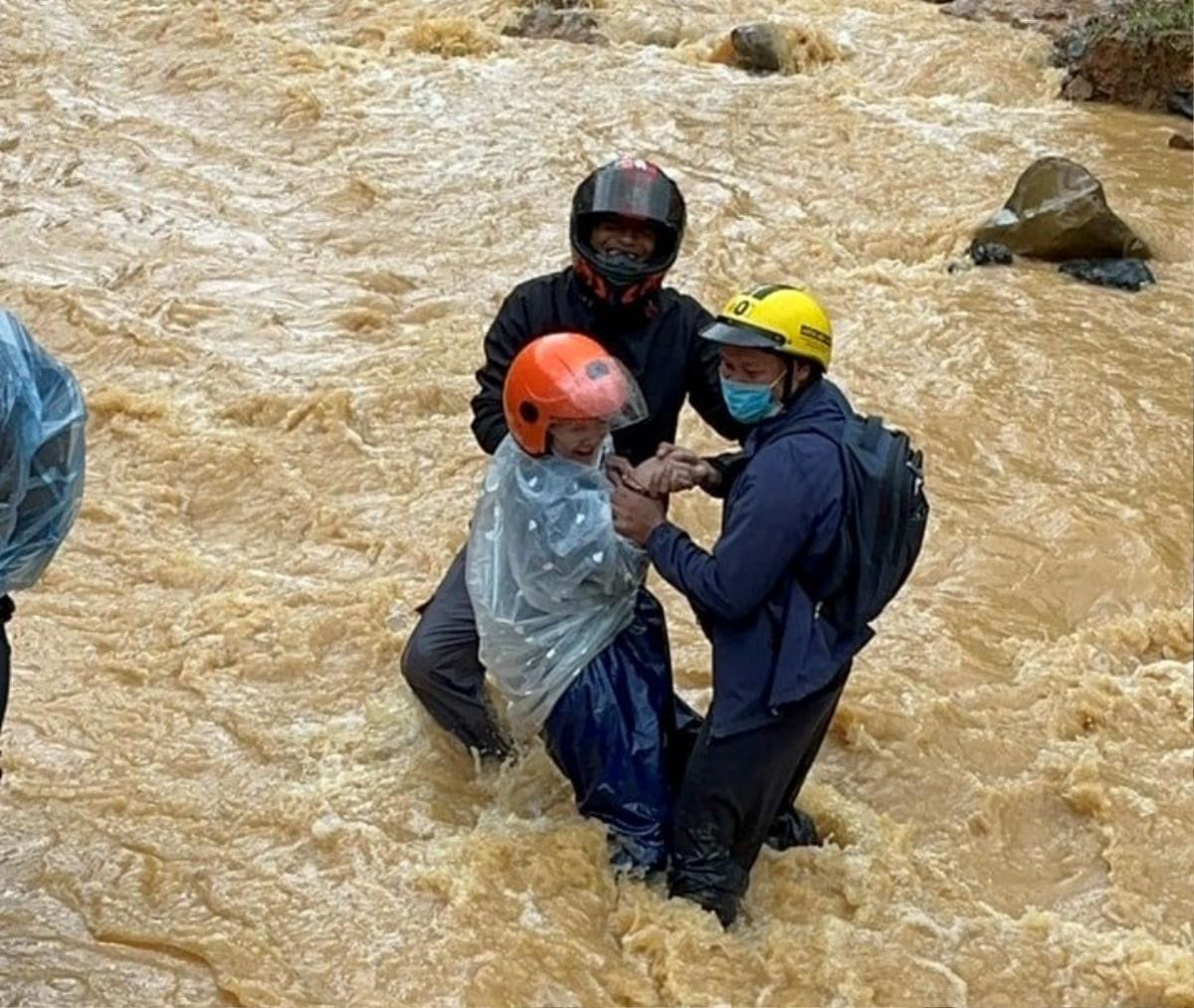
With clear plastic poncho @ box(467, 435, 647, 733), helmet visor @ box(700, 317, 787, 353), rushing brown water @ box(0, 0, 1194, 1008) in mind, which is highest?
helmet visor @ box(700, 317, 787, 353)

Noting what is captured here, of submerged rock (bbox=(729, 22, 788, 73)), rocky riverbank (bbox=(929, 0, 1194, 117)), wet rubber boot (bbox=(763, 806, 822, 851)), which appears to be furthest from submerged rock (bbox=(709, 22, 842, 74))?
wet rubber boot (bbox=(763, 806, 822, 851))

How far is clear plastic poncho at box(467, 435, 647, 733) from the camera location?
4.05 m

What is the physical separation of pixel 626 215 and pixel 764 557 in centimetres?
96

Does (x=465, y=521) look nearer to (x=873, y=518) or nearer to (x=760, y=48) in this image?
(x=873, y=518)

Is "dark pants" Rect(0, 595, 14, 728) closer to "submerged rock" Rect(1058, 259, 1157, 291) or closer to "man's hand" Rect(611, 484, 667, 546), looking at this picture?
"man's hand" Rect(611, 484, 667, 546)

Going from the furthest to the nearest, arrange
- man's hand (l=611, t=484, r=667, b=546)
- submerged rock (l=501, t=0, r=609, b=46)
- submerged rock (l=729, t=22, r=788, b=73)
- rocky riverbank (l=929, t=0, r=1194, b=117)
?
submerged rock (l=501, t=0, r=609, b=46) → submerged rock (l=729, t=22, r=788, b=73) → rocky riverbank (l=929, t=0, r=1194, b=117) → man's hand (l=611, t=484, r=667, b=546)

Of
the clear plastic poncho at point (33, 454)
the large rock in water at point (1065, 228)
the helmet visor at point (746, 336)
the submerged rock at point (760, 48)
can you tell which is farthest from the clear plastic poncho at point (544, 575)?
the submerged rock at point (760, 48)

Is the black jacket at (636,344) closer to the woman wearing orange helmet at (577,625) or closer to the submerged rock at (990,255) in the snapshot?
the woman wearing orange helmet at (577,625)

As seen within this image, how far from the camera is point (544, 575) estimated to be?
410 centimetres

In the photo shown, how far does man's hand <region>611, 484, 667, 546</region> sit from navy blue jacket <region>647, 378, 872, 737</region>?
0.04 m

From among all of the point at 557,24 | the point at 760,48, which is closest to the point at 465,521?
the point at 760,48

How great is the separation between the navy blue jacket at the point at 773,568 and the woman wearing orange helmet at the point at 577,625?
10.5 inches

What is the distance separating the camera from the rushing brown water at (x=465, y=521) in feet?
13.9

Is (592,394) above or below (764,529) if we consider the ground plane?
above
